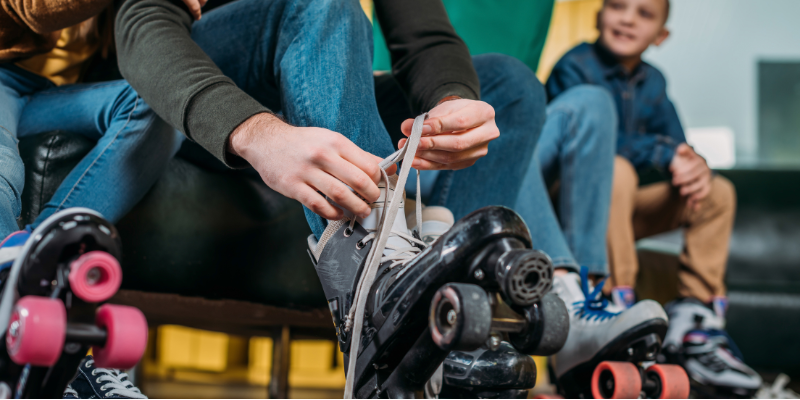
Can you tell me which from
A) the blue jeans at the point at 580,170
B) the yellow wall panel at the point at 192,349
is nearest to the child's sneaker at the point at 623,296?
the blue jeans at the point at 580,170

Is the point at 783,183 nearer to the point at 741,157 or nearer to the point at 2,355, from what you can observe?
the point at 741,157

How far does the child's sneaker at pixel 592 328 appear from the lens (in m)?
0.59

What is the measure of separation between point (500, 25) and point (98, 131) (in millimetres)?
975

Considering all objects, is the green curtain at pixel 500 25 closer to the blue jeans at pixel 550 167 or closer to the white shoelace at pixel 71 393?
the blue jeans at pixel 550 167

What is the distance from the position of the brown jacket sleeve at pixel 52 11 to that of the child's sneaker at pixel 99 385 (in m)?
0.39

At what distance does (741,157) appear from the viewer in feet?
8.79

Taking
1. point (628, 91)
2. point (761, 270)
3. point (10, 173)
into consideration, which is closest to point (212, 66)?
point (10, 173)

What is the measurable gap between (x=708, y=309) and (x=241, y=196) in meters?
0.99

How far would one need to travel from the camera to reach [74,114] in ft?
2.26

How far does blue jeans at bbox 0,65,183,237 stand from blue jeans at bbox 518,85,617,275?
0.57 metres

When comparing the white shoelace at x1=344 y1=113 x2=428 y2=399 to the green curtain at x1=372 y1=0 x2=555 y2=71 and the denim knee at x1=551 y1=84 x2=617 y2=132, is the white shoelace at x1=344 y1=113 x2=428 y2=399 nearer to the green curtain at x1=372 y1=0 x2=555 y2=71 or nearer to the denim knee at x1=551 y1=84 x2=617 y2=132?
the denim knee at x1=551 y1=84 x2=617 y2=132

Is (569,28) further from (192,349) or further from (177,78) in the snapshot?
(177,78)

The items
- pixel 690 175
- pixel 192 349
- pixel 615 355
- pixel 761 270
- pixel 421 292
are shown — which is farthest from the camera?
pixel 192 349

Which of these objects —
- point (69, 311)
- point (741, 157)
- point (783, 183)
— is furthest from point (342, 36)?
point (741, 157)
